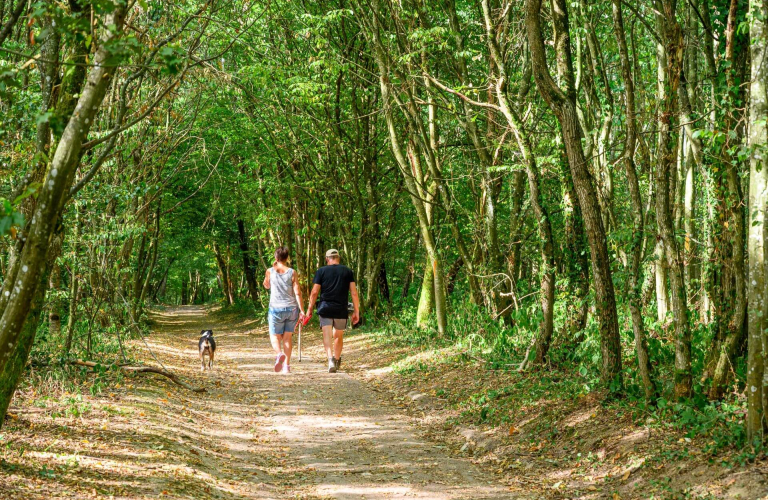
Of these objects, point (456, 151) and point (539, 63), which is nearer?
point (539, 63)

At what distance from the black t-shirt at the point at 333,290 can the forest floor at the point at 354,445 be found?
1681 millimetres

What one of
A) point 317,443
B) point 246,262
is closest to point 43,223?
point 317,443

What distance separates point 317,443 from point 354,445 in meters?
0.42

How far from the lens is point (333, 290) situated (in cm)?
1253

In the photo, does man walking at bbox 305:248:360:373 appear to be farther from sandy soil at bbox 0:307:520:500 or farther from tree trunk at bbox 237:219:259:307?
tree trunk at bbox 237:219:259:307

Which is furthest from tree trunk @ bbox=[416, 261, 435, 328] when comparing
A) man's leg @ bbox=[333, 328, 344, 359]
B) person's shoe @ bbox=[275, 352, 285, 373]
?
person's shoe @ bbox=[275, 352, 285, 373]

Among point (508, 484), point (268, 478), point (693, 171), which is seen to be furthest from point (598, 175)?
point (268, 478)

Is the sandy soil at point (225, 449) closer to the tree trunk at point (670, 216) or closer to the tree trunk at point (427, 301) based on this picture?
the tree trunk at point (670, 216)

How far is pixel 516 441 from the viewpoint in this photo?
25.0 feet

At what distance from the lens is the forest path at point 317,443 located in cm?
618

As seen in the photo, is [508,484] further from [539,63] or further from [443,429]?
[539,63]

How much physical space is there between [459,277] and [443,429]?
1476cm

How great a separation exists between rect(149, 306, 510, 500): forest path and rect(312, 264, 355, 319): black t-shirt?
1168 millimetres

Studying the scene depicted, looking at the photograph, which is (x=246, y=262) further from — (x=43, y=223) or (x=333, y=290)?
(x=43, y=223)
